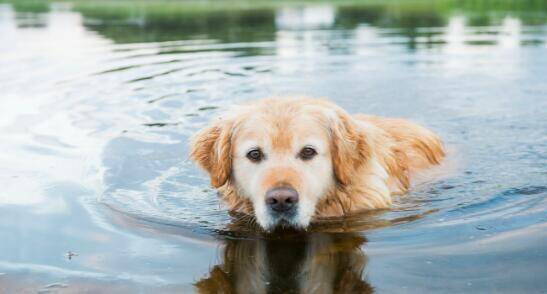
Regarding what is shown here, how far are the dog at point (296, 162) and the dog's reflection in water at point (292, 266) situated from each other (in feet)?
0.72

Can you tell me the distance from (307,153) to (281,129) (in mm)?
325

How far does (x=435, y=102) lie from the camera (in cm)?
1160

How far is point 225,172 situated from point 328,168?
1.02m

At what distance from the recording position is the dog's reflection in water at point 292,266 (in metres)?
4.89

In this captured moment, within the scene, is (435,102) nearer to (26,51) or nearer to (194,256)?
(194,256)

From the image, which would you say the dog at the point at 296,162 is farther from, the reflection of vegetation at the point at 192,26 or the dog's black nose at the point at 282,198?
the reflection of vegetation at the point at 192,26

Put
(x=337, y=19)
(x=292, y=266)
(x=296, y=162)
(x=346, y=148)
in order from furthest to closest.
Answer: (x=337, y=19), (x=346, y=148), (x=296, y=162), (x=292, y=266)

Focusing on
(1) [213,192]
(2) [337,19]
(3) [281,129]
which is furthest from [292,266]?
(2) [337,19]

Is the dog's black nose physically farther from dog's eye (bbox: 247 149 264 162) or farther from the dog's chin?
dog's eye (bbox: 247 149 264 162)

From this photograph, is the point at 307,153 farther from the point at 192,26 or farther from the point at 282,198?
the point at 192,26

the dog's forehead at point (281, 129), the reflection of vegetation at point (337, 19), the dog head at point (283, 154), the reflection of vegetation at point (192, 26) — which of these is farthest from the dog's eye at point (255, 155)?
the reflection of vegetation at point (192, 26)

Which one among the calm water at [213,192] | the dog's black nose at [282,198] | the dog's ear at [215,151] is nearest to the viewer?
→ the calm water at [213,192]

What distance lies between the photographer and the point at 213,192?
761cm

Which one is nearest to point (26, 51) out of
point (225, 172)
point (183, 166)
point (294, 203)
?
point (183, 166)
